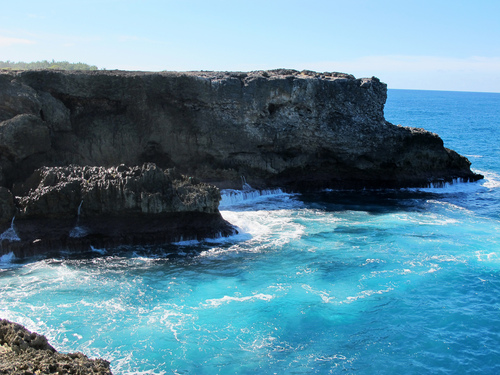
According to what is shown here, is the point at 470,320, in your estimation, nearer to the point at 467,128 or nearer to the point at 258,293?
the point at 258,293

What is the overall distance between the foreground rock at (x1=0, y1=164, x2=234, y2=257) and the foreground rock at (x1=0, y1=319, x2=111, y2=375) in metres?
14.2

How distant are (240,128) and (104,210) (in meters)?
15.0

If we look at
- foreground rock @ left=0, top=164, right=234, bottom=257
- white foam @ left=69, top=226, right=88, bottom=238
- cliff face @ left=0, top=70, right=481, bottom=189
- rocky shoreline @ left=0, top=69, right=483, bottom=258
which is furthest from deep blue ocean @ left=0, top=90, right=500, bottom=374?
cliff face @ left=0, top=70, right=481, bottom=189

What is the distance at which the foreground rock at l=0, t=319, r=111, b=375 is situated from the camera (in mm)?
10055

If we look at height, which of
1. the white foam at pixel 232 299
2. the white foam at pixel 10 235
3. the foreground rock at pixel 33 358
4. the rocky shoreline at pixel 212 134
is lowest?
the white foam at pixel 232 299

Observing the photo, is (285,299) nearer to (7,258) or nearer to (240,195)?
(7,258)

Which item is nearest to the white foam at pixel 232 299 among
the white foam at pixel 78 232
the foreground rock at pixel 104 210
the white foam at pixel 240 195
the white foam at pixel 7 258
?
the foreground rock at pixel 104 210

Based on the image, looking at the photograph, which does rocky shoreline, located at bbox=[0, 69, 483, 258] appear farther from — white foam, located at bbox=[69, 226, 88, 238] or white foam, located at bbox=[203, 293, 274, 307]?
white foam, located at bbox=[203, 293, 274, 307]

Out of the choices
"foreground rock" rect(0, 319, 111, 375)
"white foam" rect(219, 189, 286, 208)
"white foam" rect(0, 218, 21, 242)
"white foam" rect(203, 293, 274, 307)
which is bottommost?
"white foam" rect(203, 293, 274, 307)

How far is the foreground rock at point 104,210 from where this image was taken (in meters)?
25.3

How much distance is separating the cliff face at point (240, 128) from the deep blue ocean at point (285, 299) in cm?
841

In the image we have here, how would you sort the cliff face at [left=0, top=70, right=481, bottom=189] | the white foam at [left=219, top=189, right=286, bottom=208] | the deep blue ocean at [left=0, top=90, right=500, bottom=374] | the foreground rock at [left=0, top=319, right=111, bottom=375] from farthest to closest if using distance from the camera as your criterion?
the white foam at [left=219, top=189, right=286, bottom=208] < the cliff face at [left=0, top=70, right=481, bottom=189] < the deep blue ocean at [left=0, top=90, right=500, bottom=374] < the foreground rock at [left=0, top=319, right=111, bottom=375]

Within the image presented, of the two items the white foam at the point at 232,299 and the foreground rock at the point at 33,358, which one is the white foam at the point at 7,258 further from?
the foreground rock at the point at 33,358

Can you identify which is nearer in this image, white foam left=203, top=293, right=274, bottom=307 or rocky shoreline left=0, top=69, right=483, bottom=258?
white foam left=203, top=293, right=274, bottom=307
